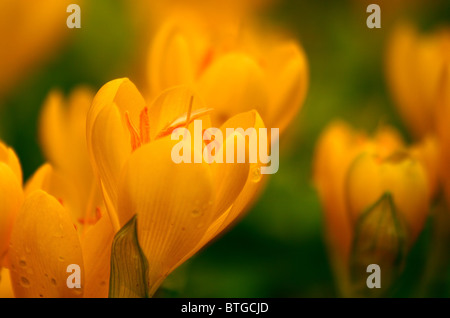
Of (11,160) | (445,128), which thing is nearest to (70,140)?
(11,160)

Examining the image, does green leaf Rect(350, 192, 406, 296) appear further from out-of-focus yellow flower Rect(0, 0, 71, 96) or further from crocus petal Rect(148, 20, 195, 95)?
out-of-focus yellow flower Rect(0, 0, 71, 96)

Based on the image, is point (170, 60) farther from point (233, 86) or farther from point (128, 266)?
point (128, 266)

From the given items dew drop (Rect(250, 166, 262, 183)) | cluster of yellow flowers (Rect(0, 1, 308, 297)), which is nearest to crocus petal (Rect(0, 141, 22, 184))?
cluster of yellow flowers (Rect(0, 1, 308, 297))

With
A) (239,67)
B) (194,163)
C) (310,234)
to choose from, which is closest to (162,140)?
(194,163)

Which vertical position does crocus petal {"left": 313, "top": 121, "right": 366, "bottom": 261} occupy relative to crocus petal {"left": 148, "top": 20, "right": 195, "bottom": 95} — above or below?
below

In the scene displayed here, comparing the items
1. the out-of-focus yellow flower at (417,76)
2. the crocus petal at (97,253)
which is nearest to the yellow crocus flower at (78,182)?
the crocus petal at (97,253)

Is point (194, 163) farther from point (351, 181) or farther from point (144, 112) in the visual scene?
point (351, 181)
